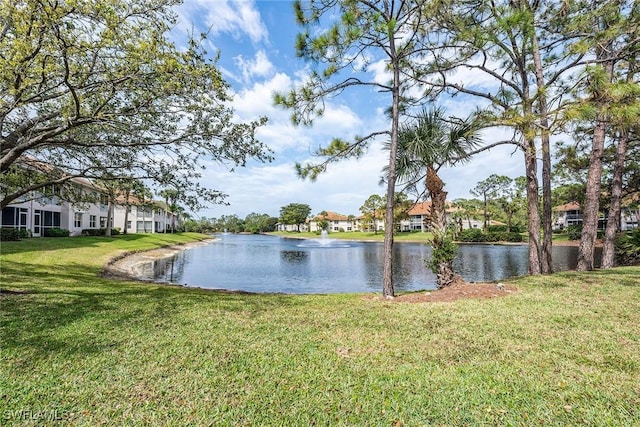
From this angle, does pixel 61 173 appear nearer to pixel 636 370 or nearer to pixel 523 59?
pixel 636 370

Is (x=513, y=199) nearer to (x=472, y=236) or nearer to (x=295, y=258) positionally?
(x=472, y=236)

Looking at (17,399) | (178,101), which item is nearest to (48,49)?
(178,101)

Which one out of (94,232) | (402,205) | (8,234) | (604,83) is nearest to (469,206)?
(402,205)

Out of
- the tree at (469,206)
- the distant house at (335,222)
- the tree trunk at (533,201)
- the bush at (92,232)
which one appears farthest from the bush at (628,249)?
the distant house at (335,222)

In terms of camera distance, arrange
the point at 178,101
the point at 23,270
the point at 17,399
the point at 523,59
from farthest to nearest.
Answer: the point at 23,270 < the point at 523,59 < the point at 178,101 < the point at 17,399

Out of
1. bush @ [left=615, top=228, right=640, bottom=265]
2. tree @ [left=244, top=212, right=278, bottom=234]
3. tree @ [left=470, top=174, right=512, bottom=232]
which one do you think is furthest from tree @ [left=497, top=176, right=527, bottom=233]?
tree @ [left=244, top=212, right=278, bottom=234]

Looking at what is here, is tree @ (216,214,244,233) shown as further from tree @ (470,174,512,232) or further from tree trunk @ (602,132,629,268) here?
tree trunk @ (602,132,629,268)

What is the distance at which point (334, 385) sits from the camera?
10.3 feet

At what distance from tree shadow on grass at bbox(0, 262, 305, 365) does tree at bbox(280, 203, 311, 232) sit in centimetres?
8856

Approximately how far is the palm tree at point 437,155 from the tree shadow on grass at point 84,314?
3.82 meters

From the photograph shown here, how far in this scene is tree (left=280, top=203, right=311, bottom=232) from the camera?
97188 millimetres

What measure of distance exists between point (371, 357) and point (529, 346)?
2.07 meters

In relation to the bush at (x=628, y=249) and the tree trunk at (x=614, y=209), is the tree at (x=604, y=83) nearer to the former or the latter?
the tree trunk at (x=614, y=209)

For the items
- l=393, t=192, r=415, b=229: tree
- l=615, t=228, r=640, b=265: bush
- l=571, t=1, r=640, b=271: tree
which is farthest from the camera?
l=615, t=228, r=640, b=265: bush
